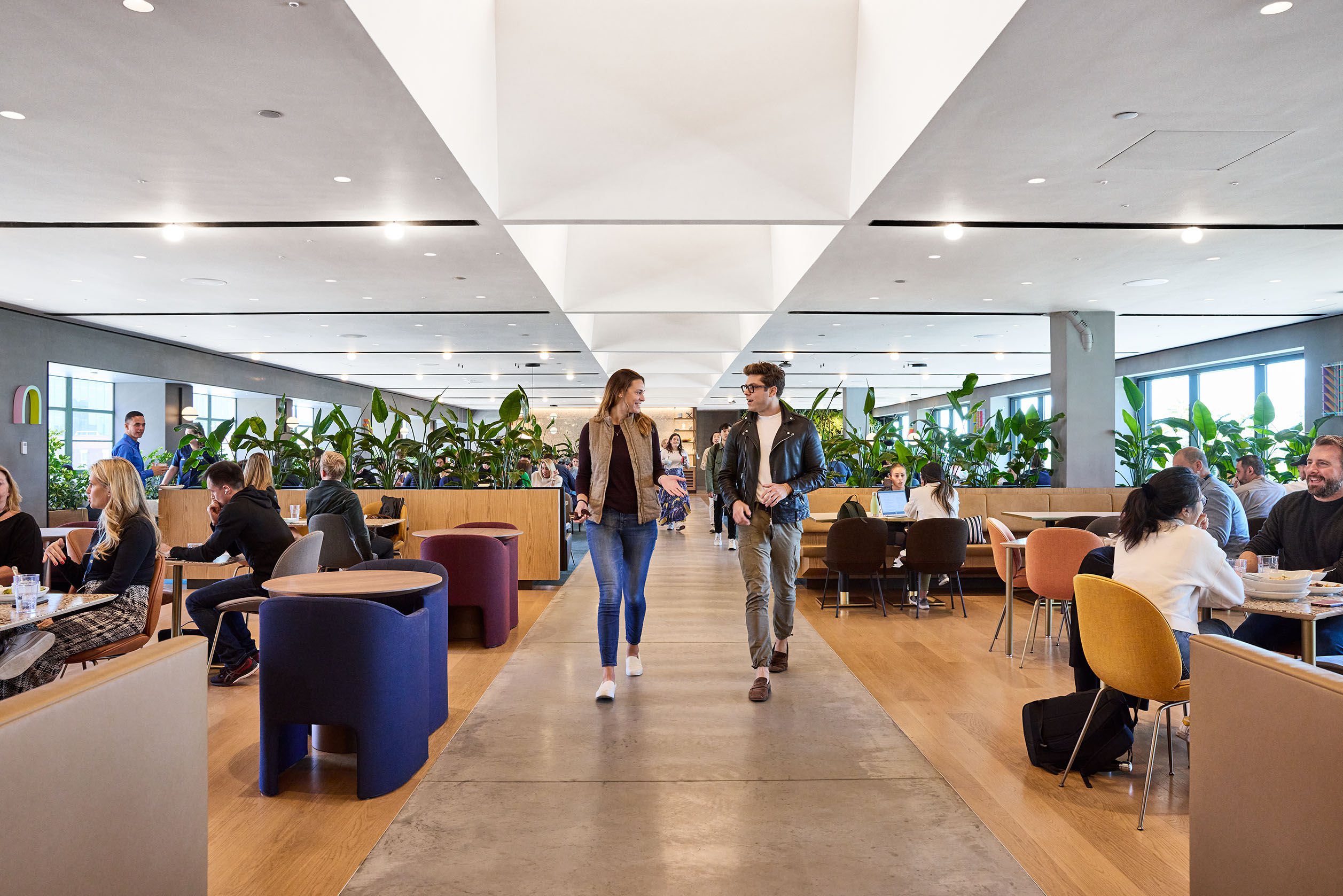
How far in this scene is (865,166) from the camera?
5.40 meters

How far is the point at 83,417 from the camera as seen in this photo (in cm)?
1358

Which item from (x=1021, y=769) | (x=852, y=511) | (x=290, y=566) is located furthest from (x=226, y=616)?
(x=852, y=511)

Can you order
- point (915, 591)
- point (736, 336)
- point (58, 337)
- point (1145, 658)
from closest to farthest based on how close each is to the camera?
point (1145, 658)
point (915, 591)
point (58, 337)
point (736, 336)

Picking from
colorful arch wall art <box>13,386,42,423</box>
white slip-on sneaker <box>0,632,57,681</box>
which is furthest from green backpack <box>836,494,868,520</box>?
colorful arch wall art <box>13,386,42,423</box>

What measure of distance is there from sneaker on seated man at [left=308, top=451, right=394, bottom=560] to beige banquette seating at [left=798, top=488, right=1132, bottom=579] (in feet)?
13.6

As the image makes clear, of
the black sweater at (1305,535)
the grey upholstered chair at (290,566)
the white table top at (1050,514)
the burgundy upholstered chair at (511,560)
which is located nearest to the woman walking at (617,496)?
the grey upholstered chair at (290,566)

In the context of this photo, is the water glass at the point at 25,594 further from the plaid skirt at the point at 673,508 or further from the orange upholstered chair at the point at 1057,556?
the plaid skirt at the point at 673,508

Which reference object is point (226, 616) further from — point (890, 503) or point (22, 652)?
point (890, 503)

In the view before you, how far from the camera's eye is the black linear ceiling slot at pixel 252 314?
32.4ft

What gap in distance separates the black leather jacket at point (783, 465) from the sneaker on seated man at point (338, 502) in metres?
2.68

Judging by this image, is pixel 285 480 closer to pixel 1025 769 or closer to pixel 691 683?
pixel 691 683

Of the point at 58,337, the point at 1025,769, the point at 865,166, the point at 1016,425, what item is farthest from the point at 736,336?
the point at 1025,769

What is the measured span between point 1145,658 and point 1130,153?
10.6 feet

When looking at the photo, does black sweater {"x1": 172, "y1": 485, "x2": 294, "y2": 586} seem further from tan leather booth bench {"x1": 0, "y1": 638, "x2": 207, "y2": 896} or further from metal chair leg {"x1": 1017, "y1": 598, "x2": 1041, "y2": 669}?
metal chair leg {"x1": 1017, "y1": 598, "x2": 1041, "y2": 669}
